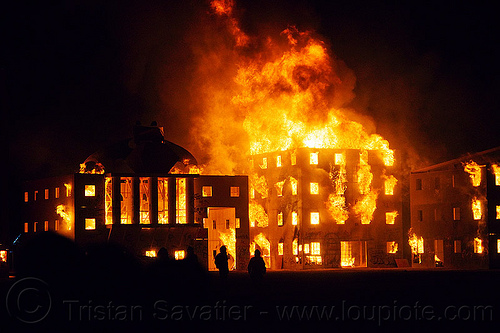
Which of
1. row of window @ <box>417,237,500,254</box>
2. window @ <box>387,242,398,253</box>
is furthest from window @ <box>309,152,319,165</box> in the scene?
row of window @ <box>417,237,500,254</box>

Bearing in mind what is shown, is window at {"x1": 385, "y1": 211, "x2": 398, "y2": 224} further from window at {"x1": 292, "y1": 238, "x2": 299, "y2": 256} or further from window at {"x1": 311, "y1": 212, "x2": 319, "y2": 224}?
window at {"x1": 292, "y1": 238, "x2": 299, "y2": 256}

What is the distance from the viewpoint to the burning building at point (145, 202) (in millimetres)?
66312

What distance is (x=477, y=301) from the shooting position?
26.3 meters

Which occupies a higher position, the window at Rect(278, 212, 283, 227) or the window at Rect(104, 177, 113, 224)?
the window at Rect(104, 177, 113, 224)

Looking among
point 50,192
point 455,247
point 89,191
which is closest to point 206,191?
point 89,191

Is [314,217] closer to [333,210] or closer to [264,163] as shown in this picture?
[333,210]

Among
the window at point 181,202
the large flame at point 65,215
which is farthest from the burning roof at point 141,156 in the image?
the large flame at point 65,215

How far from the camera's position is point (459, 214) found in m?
72.9

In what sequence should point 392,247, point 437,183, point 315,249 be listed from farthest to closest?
1. point 437,183
2. point 392,247
3. point 315,249

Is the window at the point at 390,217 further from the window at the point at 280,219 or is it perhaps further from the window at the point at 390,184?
the window at the point at 280,219
